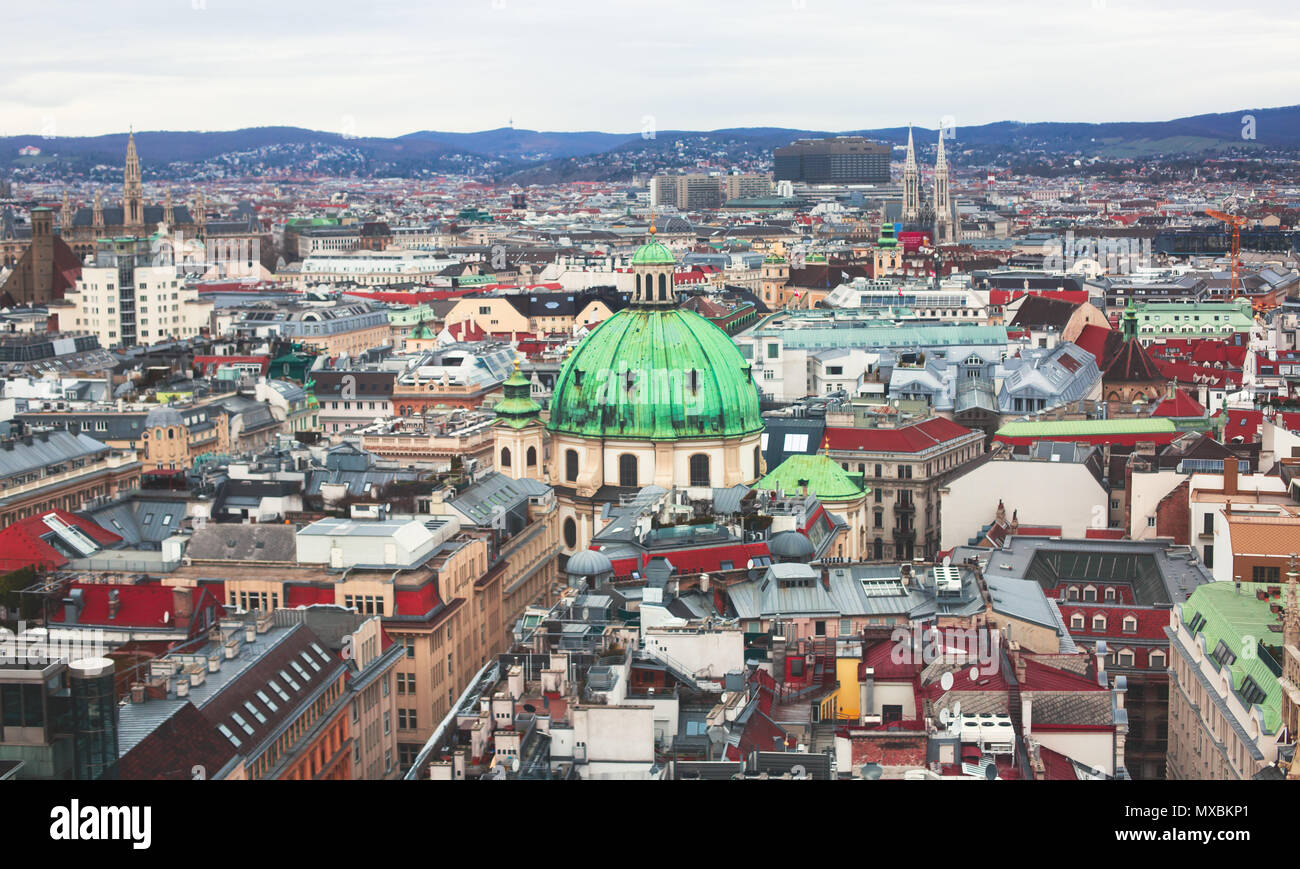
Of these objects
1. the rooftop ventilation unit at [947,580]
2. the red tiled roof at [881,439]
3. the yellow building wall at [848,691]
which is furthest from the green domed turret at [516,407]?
the yellow building wall at [848,691]

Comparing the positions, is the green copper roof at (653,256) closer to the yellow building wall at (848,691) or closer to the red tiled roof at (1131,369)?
the yellow building wall at (848,691)

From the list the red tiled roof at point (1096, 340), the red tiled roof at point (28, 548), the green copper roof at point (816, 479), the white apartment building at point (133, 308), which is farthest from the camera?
the white apartment building at point (133, 308)

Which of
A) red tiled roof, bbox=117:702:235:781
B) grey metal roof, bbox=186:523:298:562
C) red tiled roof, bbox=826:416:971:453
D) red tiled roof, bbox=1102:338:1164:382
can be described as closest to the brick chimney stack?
red tiled roof, bbox=826:416:971:453

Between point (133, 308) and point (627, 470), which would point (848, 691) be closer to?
point (627, 470)

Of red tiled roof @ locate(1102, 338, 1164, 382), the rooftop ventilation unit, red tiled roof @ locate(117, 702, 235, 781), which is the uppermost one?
red tiled roof @ locate(1102, 338, 1164, 382)

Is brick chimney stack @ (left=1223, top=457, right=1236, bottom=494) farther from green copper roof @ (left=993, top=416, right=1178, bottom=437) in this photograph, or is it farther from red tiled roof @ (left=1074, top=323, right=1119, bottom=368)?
red tiled roof @ (left=1074, top=323, right=1119, bottom=368)

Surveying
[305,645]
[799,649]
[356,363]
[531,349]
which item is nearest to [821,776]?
[799,649]
